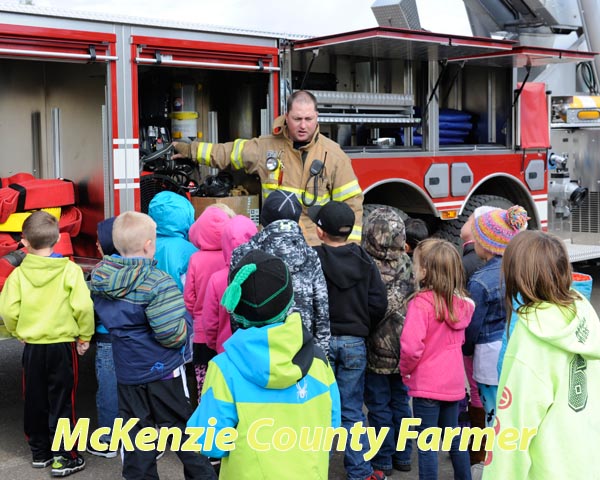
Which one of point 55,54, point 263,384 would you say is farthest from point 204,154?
point 263,384

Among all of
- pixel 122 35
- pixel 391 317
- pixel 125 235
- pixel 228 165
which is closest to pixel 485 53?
pixel 228 165

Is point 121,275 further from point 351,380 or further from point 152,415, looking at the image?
point 351,380

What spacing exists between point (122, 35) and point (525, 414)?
11.4ft

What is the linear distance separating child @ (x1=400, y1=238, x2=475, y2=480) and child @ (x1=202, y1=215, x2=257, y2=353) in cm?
84

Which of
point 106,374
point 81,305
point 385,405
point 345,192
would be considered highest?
point 345,192

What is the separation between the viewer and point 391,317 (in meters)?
4.07

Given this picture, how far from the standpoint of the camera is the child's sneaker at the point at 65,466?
13.8ft

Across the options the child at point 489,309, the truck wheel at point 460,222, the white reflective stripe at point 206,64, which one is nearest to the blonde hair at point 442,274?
the child at point 489,309

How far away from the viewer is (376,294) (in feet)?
12.9

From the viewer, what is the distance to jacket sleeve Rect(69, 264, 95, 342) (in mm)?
4070

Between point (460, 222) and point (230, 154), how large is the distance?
2.36 metres

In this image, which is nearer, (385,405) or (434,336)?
(434,336)

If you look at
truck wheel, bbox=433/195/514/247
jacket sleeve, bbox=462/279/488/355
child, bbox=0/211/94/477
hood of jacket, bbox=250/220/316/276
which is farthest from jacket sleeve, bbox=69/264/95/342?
truck wheel, bbox=433/195/514/247

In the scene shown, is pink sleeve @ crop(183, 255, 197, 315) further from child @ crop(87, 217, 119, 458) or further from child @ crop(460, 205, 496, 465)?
child @ crop(460, 205, 496, 465)
